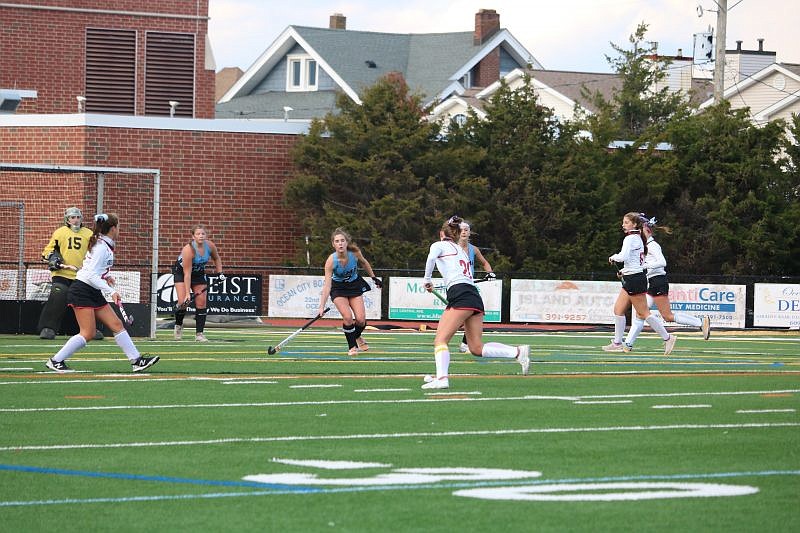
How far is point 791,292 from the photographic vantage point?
35.0 metres

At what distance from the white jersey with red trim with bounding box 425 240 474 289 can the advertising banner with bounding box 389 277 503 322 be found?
19.3 meters

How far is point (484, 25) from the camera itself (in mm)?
66375

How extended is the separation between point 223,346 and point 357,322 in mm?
3235

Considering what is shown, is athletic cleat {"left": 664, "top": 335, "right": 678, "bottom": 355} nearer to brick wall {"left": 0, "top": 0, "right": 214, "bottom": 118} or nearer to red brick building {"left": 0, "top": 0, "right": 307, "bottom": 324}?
red brick building {"left": 0, "top": 0, "right": 307, "bottom": 324}

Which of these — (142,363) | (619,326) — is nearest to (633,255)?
(619,326)

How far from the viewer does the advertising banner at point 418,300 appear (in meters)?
34.1

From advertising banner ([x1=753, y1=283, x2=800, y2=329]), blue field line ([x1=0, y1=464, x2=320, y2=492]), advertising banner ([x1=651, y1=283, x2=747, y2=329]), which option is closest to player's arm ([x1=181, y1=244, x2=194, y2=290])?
blue field line ([x1=0, y1=464, x2=320, y2=492])

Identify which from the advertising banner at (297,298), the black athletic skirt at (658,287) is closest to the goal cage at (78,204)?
the advertising banner at (297,298)

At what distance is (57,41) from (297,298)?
1303 cm

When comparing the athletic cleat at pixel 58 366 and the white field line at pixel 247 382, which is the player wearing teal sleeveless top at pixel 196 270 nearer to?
the athletic cleat at pixel 58 366

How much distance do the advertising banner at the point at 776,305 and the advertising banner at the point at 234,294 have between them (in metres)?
11.6

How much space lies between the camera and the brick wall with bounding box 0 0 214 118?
41.8m

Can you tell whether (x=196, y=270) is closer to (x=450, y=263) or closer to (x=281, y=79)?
(x=450, y=263)

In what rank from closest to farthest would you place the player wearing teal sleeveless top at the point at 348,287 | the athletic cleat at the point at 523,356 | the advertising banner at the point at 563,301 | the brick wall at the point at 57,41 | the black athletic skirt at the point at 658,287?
the athletic cleat at the point at 523,356 < the player wearing teal sleeveless top at the point at 348,287 < the black athletic skirt at the point at 658,287 < the advertising banner at the point at 563,301 < the brick wall at the point at 57,41
